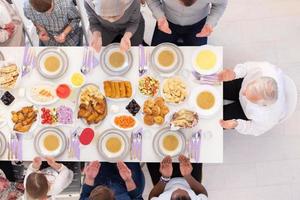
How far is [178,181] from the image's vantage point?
8.54 ft

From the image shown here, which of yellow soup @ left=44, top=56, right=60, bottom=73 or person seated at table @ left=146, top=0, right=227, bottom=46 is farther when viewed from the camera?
person seated at table @ left=146, top=0, right=227, bottom=46

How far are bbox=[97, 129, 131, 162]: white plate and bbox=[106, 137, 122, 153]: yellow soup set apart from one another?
18 millimetres

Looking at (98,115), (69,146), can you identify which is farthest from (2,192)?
(98,115)

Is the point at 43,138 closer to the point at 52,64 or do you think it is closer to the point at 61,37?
the point at 52,64

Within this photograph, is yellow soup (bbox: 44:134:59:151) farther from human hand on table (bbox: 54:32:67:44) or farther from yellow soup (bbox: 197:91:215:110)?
yellow soup (bbox: 197:91:215:110)

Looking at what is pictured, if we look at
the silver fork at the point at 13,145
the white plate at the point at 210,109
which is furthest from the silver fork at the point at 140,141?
the silver fork at the point at 13,145

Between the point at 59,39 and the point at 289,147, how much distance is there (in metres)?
1.91

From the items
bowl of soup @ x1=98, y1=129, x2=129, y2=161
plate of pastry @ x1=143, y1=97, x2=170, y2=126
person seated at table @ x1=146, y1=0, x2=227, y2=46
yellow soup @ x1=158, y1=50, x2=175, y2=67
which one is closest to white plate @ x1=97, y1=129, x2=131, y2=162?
bowl of soup @ x1=98, y1=129, x2=129, y2=161

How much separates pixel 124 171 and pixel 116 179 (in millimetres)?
162

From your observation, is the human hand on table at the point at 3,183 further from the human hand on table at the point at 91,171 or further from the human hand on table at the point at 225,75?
the human hand on table at the point at 225,75

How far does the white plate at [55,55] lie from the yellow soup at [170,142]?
75cm

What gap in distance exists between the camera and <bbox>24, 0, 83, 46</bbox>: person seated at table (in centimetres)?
268

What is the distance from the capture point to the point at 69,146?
97.3 inches

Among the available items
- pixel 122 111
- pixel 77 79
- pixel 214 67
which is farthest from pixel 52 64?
pixel 214 67
